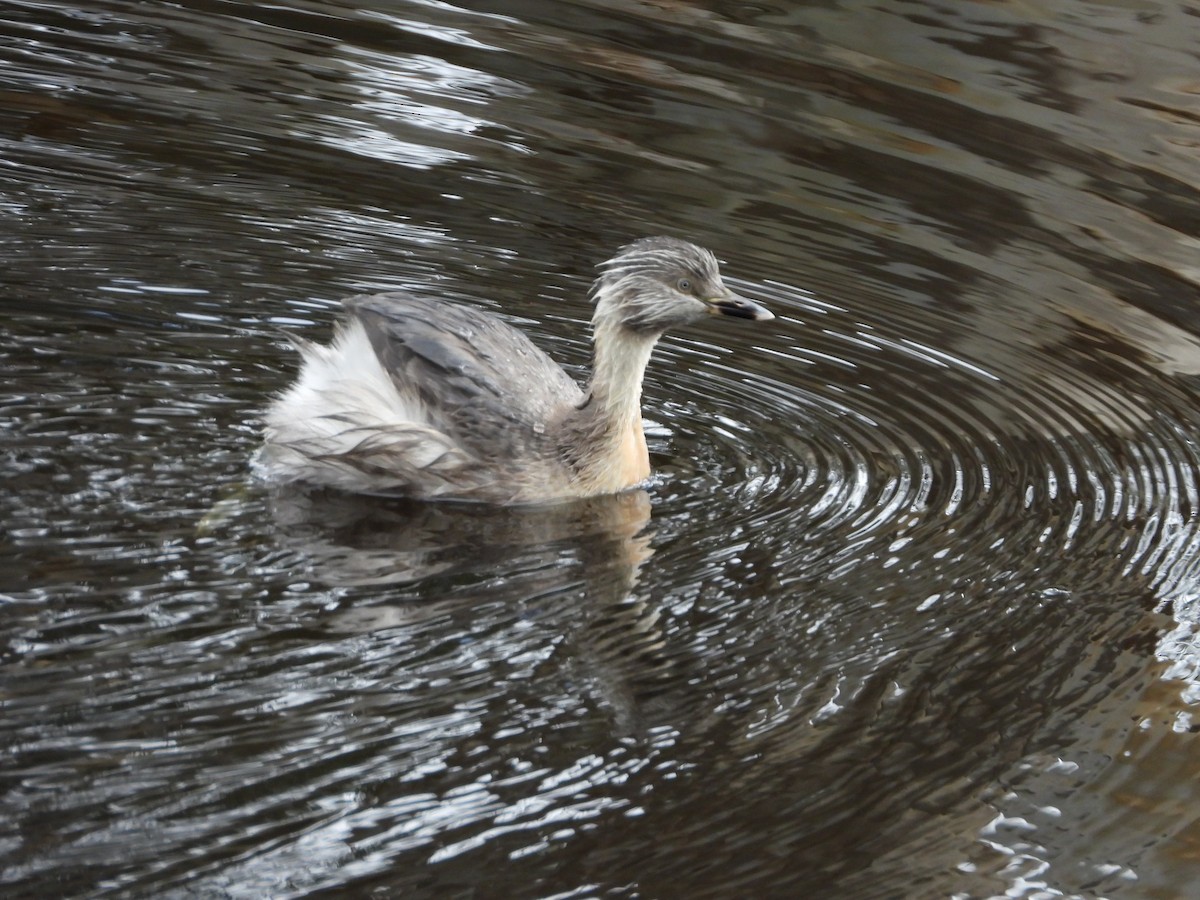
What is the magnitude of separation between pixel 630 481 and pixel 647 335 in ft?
1.85

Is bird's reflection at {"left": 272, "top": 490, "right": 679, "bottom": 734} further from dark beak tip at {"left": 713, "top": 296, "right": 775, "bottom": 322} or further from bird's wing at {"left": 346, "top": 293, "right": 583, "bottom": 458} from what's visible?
dark beak tip at {"left": 713, "top": 296, "right": 775, "bottom": 322}

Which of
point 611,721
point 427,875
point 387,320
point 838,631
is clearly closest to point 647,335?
point 387,320

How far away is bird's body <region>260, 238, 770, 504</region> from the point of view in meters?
5.88

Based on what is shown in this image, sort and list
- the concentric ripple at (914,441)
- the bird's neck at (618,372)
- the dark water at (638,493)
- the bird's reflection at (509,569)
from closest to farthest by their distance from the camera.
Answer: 1. the dark water at (638,493)
2. the bird's reflection at (509,569)
3. the concentric ripple at (914,441)
4. the bird's neck at (618,372)

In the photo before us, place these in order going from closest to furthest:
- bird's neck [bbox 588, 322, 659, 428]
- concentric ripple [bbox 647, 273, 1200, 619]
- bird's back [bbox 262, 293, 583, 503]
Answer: concentric ripple [bbox 647, 273, 1200, 619], bird's back [bbox 262, 293, 583, 503], bird's neck [bbox 588, 322, 659, 428]

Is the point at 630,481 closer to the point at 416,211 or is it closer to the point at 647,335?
the point at 647,335

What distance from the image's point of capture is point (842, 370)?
6941 mm

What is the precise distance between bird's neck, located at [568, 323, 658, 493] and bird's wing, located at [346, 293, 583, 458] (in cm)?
18

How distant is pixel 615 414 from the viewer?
19.7ft

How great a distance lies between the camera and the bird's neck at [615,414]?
5.94m

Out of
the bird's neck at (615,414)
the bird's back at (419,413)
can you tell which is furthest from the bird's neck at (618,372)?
the bird's back at (419,413)

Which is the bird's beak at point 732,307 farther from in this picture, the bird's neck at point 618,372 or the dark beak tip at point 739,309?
the bird's neck at point 618,372

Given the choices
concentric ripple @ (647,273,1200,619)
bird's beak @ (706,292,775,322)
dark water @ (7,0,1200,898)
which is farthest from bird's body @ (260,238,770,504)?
concentric ripple @ (647,273,1200,619)

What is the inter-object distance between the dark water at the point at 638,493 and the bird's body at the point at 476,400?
0.16 m
